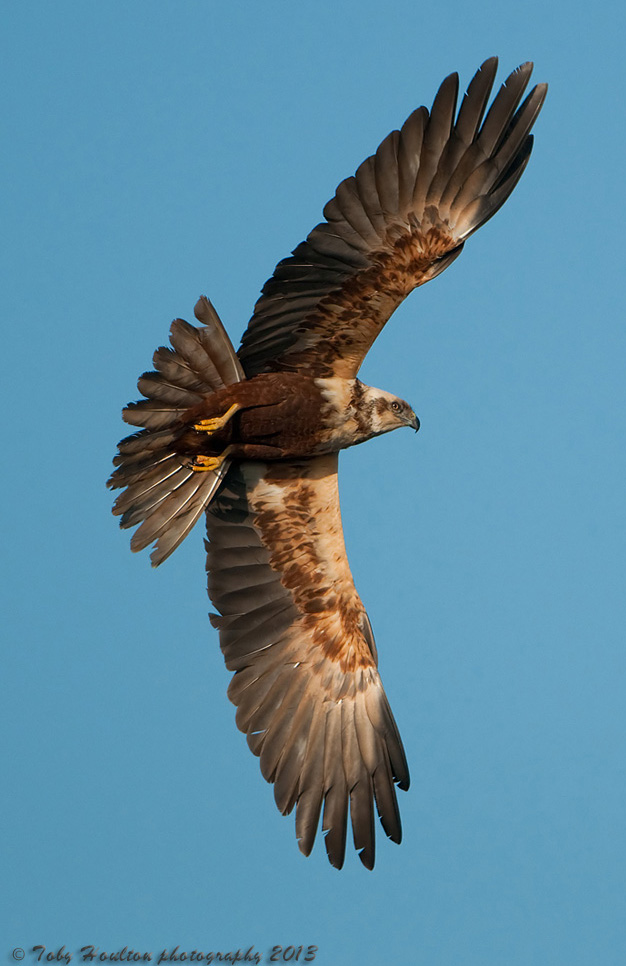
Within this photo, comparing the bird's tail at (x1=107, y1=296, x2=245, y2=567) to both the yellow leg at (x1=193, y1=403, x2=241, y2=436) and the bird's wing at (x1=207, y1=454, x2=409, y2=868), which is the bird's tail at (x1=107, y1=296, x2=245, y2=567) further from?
the bird's wing at (x1=207, y1=454, x2=409, y2=868)

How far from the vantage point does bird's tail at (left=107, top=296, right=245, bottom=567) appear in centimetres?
877

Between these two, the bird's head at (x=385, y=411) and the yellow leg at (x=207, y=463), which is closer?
the yellow leg at (x=207, y=463)

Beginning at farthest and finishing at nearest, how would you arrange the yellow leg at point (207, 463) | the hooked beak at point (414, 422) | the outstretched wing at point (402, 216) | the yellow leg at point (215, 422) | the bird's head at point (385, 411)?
the hooked beak at point (414, 422) → the bird's head at point (385, 411) → the yellow leg at point (207, 463) → the yellow leg at point (215, 422) → the outstretched wing at point (402, 216)

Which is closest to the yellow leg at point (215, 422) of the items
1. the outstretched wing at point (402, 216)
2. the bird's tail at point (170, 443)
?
the bird's tail at point (170, 443)

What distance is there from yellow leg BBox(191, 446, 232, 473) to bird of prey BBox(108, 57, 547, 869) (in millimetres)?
12

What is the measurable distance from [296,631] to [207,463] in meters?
1.56

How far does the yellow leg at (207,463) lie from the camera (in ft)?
30.3

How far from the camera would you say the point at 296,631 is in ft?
33.0

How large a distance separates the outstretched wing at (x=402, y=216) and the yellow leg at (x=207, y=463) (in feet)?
2.59

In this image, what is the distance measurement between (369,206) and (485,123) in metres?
0.90

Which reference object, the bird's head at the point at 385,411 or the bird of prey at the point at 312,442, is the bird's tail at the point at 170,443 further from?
the bird's head at the point at 385,411

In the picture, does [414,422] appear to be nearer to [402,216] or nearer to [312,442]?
[312,442]

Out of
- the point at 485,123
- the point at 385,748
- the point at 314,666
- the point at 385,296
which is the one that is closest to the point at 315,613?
the point at 314,666

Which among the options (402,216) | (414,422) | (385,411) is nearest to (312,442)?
(385,411)
